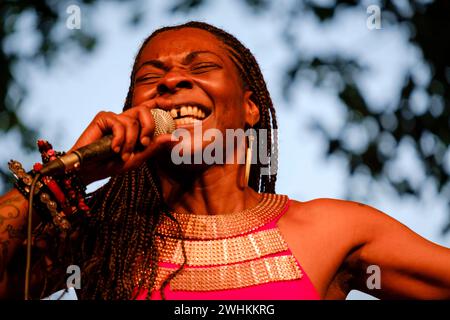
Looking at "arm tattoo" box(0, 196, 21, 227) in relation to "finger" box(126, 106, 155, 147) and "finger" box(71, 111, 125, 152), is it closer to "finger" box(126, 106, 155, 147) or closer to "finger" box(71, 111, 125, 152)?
"finger" box(71, 111, 125, 152)

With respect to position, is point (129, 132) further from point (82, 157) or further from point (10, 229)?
point (10, 229)

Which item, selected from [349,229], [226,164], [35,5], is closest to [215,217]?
[226,164]

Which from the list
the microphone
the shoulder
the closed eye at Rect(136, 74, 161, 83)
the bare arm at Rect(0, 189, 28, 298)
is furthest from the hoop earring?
the bare arm at Rect(0, 189, 28, 298)

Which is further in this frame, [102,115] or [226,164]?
[226,164]

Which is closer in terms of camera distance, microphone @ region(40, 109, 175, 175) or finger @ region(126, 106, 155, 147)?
microphone @ region(40, 109, 175, 175)

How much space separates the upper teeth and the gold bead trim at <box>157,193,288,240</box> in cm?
30

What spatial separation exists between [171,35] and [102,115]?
0.63 m

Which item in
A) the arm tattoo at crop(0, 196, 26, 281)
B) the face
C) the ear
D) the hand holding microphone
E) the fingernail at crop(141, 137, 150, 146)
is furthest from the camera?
the ear

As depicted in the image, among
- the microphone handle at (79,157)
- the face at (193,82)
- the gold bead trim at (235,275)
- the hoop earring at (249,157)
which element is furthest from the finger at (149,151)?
the hoop earring at (249,157)

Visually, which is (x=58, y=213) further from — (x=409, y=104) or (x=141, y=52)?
(x=409, y=104)

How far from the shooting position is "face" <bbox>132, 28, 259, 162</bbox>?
8.29 ft

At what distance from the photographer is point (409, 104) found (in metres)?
3.10

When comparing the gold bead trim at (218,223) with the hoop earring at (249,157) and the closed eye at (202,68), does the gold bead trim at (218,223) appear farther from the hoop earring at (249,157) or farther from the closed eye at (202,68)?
the closed eye at (202,68)

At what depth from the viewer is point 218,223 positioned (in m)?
2.53
